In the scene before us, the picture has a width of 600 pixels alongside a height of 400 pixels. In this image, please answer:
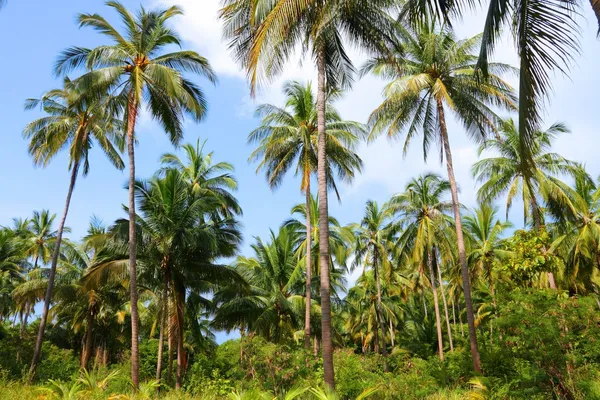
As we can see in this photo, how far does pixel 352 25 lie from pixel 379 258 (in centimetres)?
2076

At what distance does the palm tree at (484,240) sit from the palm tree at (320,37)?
18.0 metres

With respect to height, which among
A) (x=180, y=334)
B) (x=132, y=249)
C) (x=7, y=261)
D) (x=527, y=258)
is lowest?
(x=180, y=334)

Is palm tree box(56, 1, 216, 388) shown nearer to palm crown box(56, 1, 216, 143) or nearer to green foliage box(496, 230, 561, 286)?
palm crown box(56, 1, 216, 143)

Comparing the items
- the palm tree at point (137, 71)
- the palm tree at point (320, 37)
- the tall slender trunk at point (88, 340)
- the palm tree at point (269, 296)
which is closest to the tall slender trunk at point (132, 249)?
the palm tree at point (137, 71)

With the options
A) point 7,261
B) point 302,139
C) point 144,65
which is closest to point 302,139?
point 302,139

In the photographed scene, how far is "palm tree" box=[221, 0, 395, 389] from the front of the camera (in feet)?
33.6

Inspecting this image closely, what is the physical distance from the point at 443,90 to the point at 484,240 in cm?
1517

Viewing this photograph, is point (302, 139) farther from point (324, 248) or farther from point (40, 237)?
point (40, 237)

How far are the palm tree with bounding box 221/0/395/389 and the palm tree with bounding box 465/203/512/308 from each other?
1800 cm

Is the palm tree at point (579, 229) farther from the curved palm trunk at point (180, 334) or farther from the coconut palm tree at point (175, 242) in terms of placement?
the curved palm trunk at point (180, 334)

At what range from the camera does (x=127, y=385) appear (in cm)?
1723

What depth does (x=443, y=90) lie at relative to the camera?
17.5 meters

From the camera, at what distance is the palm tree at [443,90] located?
17.7 meters

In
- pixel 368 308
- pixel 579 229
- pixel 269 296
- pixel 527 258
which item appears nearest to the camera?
pixel 527 258
